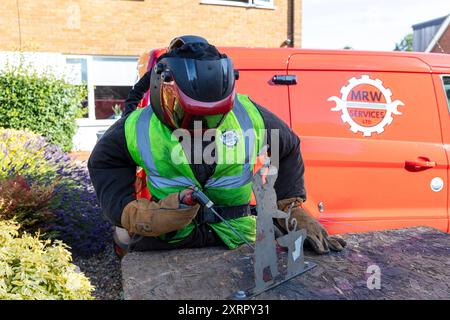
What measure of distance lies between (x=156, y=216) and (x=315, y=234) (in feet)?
2.29

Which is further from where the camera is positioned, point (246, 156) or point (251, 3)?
point (251, 3)

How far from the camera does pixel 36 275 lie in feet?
8.01

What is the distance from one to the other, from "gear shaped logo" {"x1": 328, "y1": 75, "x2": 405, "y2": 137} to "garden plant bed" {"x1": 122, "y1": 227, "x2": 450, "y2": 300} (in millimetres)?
1641

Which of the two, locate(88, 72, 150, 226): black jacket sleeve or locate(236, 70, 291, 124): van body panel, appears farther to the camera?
locate(236, 70, 291, 124): van body panel

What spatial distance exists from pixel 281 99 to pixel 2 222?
84.1 inches

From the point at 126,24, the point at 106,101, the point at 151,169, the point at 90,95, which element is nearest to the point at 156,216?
the point at 151,169

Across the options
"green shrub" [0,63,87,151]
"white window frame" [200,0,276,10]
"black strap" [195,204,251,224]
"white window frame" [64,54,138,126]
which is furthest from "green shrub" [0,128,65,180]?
"white window frame" [200,0,276,10]

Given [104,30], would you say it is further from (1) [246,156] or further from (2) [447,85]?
(1) [246,156]

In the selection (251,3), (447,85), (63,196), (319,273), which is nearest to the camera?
(319,273)

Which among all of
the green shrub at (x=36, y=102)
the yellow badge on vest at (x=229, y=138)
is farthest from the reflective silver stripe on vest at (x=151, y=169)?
the green shrub at (x=36, y=102)

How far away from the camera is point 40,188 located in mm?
3693

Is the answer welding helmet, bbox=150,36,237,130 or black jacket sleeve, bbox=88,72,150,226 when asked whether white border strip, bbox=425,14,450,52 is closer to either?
welding helmet, bbox=150,36,237,130

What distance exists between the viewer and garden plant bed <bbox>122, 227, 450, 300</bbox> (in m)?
1.53
